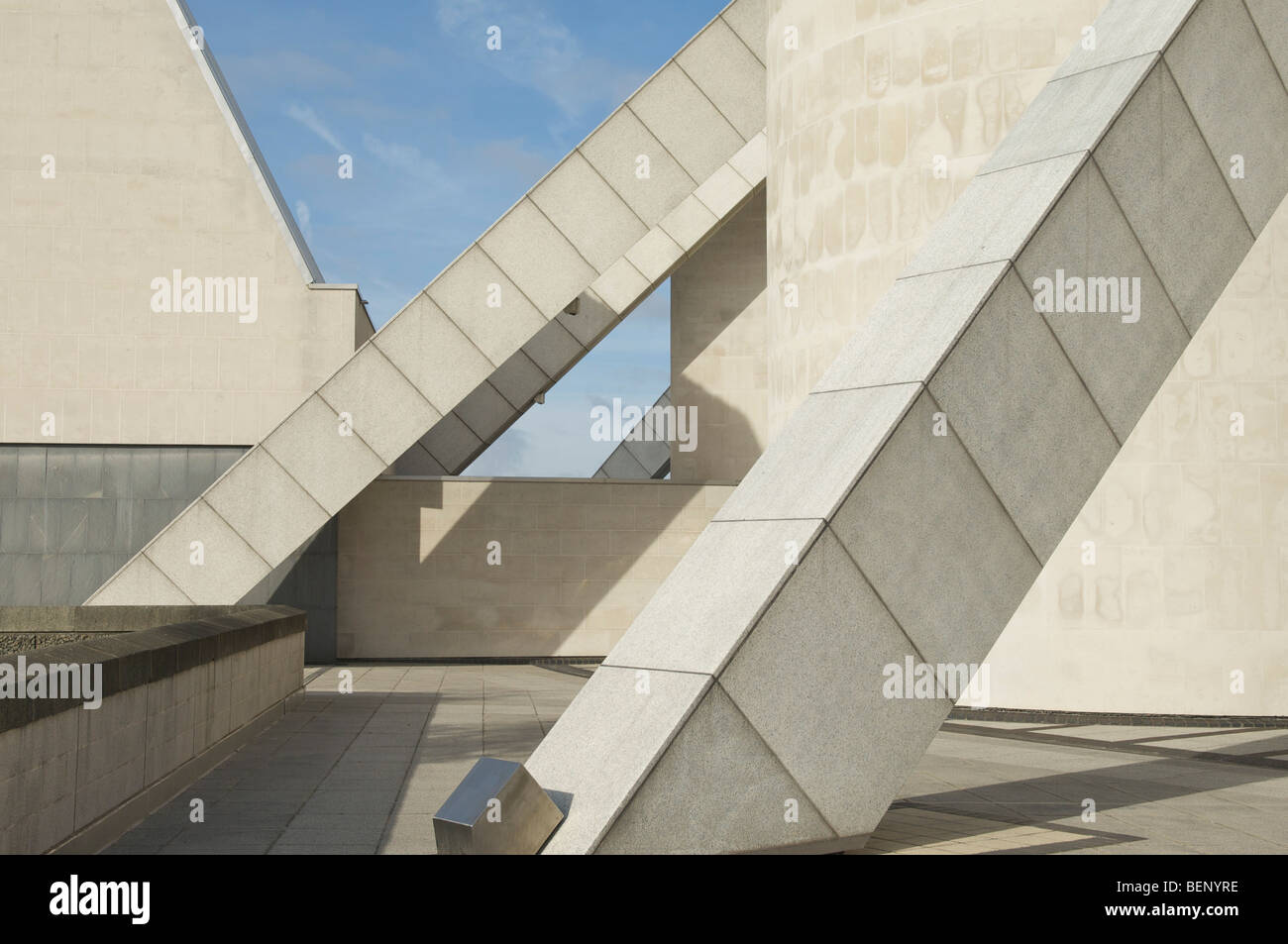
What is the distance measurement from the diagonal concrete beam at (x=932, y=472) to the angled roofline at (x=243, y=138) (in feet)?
67.5

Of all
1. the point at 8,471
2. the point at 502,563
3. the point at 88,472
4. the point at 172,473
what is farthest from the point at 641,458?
the point at 8,471

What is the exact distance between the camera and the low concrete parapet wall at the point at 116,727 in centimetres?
737

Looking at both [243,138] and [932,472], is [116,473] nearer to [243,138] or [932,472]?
[243,138]

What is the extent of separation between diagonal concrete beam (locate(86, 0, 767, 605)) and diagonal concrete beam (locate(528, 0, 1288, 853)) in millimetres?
14384

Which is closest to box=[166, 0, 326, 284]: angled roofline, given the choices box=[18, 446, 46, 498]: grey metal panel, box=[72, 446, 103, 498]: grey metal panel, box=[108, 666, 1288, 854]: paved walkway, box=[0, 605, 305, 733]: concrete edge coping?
box=[72, 446, 103, 498]: grey metal panel

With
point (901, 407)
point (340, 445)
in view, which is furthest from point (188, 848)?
point (340, 445)

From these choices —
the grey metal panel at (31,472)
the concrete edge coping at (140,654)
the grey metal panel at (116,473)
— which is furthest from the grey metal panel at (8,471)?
the concrete edge coping at (140,654)

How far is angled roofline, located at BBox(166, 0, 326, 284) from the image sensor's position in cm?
2739

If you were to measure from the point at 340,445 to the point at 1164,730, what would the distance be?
14.4 meters

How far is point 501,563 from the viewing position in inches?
1121

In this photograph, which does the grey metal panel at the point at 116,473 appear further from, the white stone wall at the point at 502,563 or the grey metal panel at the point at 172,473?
the white stone wall at the point at 502,563

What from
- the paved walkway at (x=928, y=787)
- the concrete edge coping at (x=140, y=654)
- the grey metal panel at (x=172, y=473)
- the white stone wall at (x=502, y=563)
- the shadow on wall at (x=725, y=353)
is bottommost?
the paved walkway at (x=928, y=787)

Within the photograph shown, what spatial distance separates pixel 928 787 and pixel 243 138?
852 inches

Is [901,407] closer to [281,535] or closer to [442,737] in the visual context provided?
[442,737]
